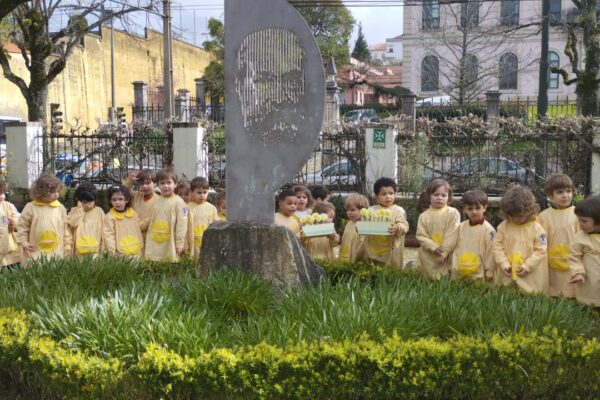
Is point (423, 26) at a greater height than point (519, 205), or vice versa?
point (423, 26)

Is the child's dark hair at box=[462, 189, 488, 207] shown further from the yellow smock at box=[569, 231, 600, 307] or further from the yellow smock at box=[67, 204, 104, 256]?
the yellow smock at box=[67, 204, 104, 256]

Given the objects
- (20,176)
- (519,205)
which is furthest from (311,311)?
(20,176)

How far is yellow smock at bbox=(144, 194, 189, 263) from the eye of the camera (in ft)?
23.2

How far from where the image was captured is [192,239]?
7.39 metres

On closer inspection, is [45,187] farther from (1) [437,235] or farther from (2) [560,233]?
(2) [560,233]

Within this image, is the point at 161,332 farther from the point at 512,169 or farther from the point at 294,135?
the point at 512,169

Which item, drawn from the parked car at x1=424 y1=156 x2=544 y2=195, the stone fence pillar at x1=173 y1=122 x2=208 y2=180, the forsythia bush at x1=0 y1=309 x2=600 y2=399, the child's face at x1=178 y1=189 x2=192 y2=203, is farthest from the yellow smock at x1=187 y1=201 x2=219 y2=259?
the parked car at x1=424 y1=156 x2=544 y2=195

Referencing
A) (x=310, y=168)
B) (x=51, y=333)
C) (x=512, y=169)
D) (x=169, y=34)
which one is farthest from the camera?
(x=169, y=34)

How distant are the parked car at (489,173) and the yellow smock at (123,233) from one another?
7125mm

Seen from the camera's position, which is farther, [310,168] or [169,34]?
[169,34]

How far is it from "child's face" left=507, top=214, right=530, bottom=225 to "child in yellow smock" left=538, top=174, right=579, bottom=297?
0.39 metres

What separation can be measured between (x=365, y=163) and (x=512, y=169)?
9.15 ft

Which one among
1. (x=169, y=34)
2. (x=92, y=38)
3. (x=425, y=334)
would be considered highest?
(x=92, y=38)

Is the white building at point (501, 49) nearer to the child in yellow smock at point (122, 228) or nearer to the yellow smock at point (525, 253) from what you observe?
the child in yellow smock at point (122, 228)
